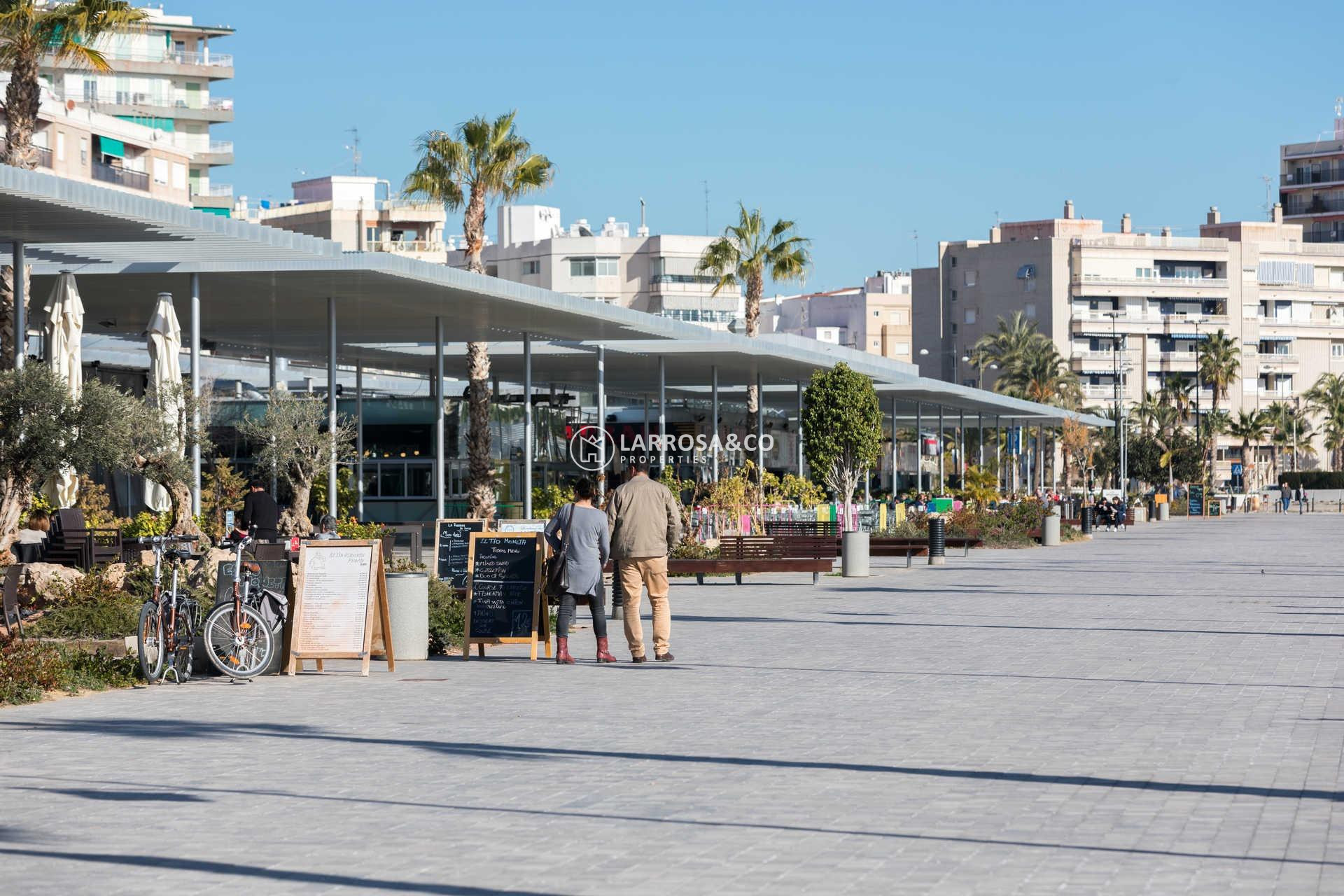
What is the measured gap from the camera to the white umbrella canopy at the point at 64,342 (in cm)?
2362

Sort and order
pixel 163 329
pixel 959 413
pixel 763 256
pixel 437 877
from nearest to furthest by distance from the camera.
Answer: pixel 437 877 → pixel 163 329 → pixel 763 256 → pixel 959 413

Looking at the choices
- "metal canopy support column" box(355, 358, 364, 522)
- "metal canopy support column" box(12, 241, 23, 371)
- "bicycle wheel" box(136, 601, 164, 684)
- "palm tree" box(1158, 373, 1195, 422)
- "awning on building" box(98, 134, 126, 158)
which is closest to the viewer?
"bicycle wheel" box(136, 601, 164, 684)

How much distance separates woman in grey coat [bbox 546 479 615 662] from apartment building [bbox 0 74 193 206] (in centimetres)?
6014

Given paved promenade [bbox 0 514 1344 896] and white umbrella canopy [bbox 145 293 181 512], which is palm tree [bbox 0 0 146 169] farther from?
paved promenade [bbox 0 514 1344 896]

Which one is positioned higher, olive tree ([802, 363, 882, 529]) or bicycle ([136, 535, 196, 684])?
olive tree ([802, 363, 882, 529])

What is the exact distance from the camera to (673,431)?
59438mm

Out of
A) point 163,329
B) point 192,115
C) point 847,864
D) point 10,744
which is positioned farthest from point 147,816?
point 192,115

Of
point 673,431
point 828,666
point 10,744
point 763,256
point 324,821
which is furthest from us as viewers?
point 673,431

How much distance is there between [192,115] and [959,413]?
58.9m

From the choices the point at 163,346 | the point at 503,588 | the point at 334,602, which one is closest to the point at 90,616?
the point at 334,602

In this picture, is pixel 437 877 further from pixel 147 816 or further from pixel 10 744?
pixel 10 744

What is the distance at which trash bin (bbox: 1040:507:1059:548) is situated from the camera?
4322 centimetres

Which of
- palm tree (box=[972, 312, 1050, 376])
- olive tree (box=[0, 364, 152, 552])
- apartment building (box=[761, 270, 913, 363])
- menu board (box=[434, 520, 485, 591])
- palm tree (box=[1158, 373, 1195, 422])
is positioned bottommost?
menu board (box=[434, 520, 485, 591])

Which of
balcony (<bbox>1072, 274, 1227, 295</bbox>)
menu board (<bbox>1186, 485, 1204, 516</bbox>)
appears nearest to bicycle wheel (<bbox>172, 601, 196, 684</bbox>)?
menu board (<bbox>1186, 485, 1204, 516</bbox>)
